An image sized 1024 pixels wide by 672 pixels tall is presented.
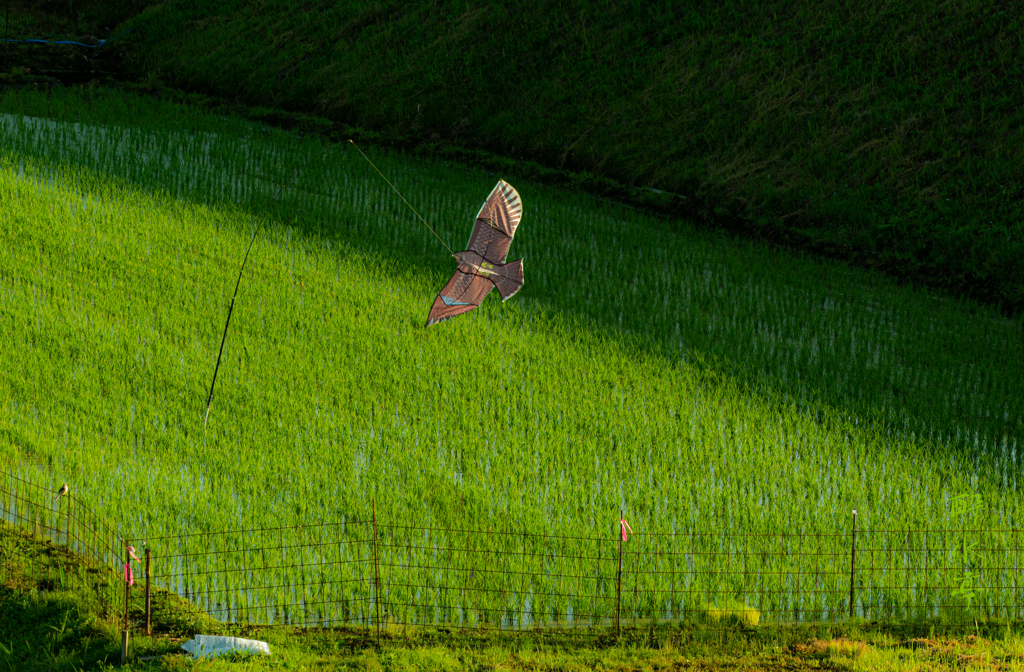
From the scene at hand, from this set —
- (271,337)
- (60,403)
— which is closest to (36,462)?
(60,403)

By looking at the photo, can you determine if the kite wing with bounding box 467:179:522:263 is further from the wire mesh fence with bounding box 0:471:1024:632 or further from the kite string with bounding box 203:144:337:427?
the kite string with bounding box 203:144:337:427

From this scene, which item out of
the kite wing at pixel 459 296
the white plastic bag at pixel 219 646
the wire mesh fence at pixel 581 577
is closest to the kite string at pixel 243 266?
the wire mesh fence at pixel 581 577

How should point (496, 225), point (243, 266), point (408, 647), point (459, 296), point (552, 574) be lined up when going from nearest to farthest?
point (408, 647) < point (552, 574) < point (459, 296) < point (496, 225) < point (243, 266)

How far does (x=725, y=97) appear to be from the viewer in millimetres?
16047

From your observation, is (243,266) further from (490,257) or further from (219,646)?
(219,646)

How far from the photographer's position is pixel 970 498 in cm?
753

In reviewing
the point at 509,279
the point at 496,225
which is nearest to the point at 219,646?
the point at 509,279

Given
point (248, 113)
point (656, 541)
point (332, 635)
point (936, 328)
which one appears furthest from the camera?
point (248, 113)

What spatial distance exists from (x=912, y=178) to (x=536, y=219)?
16.6 ft

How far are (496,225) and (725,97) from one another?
10.2m

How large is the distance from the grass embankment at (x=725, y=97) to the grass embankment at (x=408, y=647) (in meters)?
7.13

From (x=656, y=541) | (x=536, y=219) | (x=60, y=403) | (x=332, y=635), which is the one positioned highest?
(x=536, y=219)

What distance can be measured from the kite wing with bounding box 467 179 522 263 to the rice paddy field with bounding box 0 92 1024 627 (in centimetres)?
181

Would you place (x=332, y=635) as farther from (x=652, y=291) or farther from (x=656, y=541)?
(x=652, y=291)
